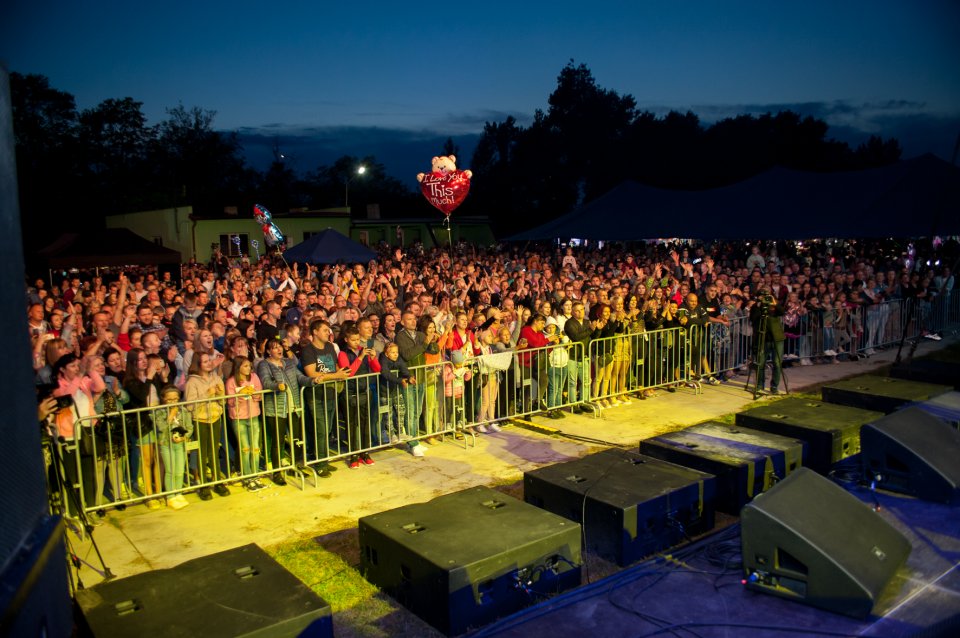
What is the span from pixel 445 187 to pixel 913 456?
11.4 metres

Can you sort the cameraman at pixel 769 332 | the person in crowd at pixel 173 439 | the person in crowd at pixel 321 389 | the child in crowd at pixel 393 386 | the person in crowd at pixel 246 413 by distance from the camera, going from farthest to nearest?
the cameraman at pixel 769 332 < the child in crowd at pixel 393 386 < the person in crowd at pixel 321 389 < the person in crowd at pixel 246 413 < the person in crowd at pixel 173 439

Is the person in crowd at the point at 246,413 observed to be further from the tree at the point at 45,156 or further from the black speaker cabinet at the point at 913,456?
the tree at the point at 45,156

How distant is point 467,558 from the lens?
4477mm

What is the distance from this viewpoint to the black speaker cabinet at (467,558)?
447 cm

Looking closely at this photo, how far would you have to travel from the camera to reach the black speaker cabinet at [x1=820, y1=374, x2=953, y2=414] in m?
8.43

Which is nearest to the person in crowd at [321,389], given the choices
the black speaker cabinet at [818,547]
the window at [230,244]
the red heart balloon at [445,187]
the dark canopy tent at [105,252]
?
the black speaker cabinet at [818,547]

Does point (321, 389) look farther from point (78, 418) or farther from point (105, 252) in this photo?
point (105, 252)

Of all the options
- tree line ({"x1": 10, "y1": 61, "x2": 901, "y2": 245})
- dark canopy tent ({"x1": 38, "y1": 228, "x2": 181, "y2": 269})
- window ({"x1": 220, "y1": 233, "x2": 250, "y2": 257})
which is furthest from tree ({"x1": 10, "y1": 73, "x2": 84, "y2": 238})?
dark canopy tent ({"x1": 38, "y1": 228, "x2": 181, "y2": 269})

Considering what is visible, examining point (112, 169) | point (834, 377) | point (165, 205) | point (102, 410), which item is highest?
point (112, 169)

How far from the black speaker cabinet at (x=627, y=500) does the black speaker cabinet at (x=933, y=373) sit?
6.06m

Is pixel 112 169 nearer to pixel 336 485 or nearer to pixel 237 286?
pixel 237 286

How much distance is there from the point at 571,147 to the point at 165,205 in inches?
1418

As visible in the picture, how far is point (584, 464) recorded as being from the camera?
634 centimetres

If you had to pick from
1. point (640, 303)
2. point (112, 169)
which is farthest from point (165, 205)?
point (640, 303)
